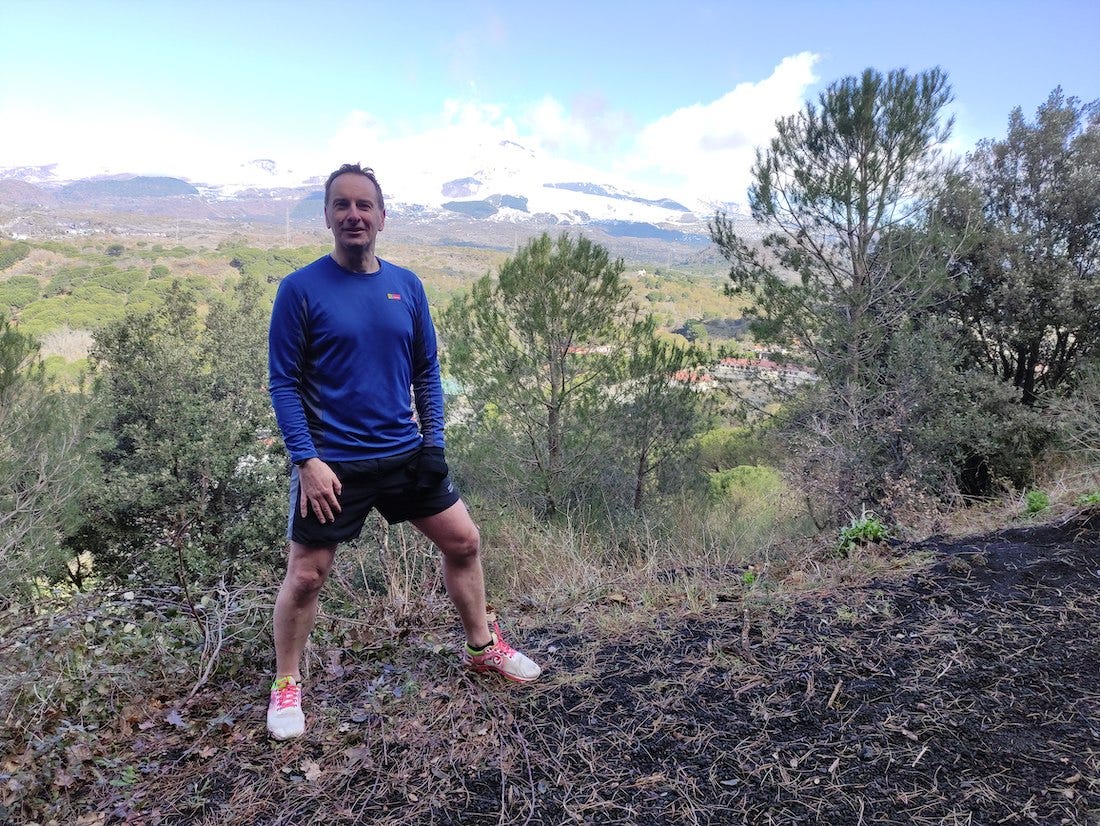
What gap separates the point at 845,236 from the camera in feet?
32.7

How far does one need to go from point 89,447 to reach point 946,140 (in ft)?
47.4

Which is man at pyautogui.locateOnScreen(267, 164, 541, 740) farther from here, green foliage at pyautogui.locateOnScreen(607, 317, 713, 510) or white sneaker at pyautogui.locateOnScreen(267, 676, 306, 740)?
green foliage at pyautogui.locateOnScreen(607, 317, 713, 510)

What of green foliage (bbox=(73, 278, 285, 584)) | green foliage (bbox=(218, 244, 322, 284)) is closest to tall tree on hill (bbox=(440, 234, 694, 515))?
green foliage (bbox=(73, 278, 285, 584))

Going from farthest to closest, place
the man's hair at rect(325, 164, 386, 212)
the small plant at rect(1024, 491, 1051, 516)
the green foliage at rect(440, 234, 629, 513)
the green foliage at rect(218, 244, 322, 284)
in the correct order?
the green foliage at rect(218, 244, 322, 284) → the green foliage at rect(440, 234, 629, 513) → the small plant at rect(1024, 491, 1051, 516) → the man's hair at rect(325, 164, 386, 212)

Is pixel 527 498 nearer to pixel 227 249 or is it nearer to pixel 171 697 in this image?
pixel 171 697

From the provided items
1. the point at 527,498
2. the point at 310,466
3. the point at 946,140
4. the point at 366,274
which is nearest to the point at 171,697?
the point at 310,466

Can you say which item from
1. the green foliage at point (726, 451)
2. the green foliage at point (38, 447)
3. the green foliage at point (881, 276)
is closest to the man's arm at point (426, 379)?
the green foliage at point (881, 276)

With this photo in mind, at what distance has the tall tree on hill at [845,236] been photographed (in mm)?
9281

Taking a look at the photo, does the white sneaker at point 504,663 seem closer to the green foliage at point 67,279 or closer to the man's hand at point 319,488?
the man's hand at point 319,488

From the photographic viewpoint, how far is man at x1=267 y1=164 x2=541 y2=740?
1.73 metres

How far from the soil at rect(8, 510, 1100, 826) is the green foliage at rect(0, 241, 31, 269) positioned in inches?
1897

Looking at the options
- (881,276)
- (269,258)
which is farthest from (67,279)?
(881,276)

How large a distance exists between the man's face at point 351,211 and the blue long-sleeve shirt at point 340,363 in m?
0.09

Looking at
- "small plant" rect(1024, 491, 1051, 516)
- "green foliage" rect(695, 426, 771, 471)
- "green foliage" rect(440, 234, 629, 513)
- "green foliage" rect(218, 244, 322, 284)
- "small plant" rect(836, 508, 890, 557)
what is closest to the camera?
"small plant" rect(836, 508, 890, 557)
